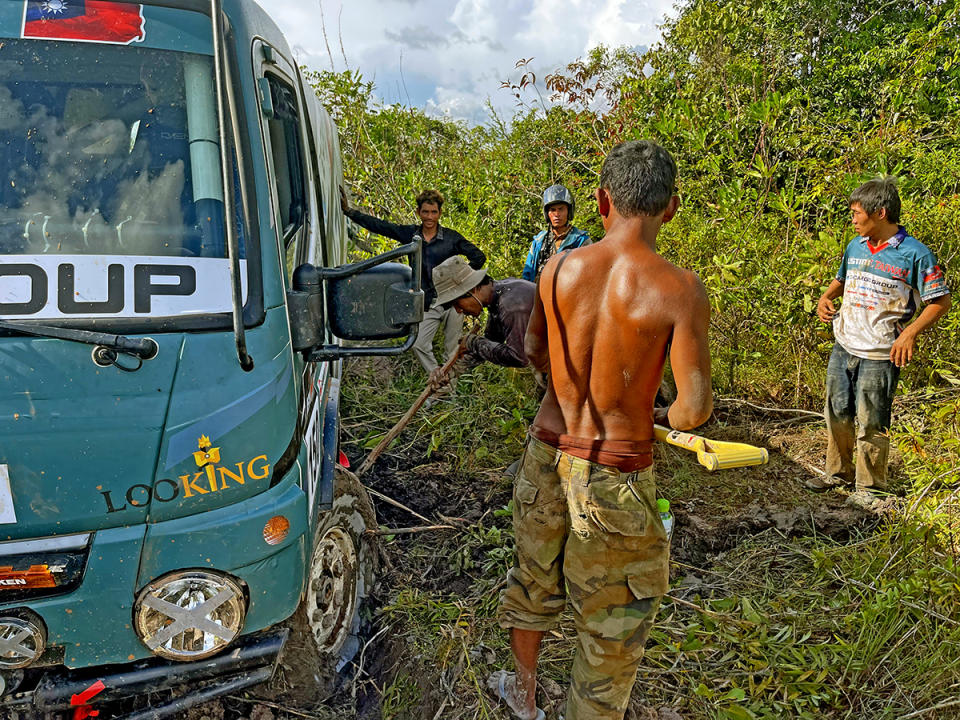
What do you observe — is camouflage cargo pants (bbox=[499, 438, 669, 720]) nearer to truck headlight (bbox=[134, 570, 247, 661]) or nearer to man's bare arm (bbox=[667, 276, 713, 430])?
man's bare arm (bbox=[667, 276, 713, 430])

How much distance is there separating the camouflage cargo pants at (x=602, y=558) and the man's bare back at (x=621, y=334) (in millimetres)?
135

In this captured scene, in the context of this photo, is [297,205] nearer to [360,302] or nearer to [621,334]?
[360,302]

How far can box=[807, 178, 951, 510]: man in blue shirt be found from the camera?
12.5 ft

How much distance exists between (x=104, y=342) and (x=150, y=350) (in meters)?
0.11

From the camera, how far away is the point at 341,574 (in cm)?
285

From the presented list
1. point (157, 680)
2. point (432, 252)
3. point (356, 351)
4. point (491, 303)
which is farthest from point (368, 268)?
point (432, 252)

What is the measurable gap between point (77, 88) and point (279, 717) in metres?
2.26

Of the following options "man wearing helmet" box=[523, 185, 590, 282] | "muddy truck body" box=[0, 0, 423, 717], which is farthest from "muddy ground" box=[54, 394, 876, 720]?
"man wearing helmet" box=[523, 185, 590, 282]

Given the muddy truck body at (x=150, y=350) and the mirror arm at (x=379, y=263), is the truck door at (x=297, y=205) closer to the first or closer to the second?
the muddy truck body at (x=150, y=350)

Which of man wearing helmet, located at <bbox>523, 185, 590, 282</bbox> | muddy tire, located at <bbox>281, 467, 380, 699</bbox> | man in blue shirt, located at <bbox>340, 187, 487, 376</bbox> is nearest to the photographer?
muddy tire, located at <bbox>281, 467, 380, 699</bbox>

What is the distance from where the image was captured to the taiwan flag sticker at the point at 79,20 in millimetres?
2051

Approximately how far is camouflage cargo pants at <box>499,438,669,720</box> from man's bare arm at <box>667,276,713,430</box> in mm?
320

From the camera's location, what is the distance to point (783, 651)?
2.87 m

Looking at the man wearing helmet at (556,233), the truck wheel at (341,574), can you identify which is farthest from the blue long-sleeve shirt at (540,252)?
the truck wheel at (341,574)
